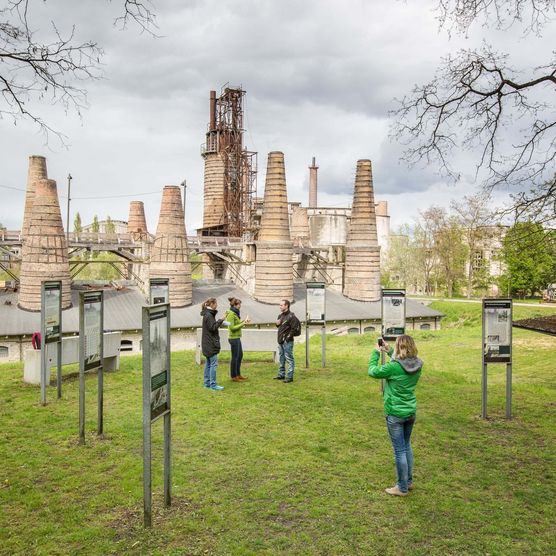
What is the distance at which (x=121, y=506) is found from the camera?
5.82 meters

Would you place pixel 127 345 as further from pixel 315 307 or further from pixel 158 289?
pixel 315 307

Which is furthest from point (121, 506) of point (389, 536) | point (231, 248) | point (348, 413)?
point (231, 248)

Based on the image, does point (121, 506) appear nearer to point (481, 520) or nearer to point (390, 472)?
point (390, 472)

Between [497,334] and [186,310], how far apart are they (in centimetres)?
2096

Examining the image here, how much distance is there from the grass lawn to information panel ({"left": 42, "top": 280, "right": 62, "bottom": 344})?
127 cm

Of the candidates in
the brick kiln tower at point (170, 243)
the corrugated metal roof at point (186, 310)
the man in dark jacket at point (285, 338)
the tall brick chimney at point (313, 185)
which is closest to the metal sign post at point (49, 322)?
the man in dark jacket at point (285, 338)

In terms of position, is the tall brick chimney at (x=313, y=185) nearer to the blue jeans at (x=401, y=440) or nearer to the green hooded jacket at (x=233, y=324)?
the green hooded jacket at (x=233, y=324)

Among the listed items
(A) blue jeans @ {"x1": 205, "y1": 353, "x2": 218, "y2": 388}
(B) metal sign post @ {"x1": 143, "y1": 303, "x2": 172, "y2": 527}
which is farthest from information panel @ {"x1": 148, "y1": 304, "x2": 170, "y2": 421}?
(A) blue jeans @ {"x1": 205, "y1": 353, "x2": 218, "y2": 388}

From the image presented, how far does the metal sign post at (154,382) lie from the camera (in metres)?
5.24

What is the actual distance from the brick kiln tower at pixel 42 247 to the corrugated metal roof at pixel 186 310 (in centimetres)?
119

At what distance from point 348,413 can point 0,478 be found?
5.51 meters

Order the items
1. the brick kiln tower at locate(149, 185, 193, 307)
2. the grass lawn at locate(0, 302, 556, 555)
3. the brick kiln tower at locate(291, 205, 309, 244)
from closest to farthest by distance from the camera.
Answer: the grass lawn at locate(0, 302, 556, 555) < the brick kiln tower at locate(149, 185, 193, 307) < the brick kiln tower at locate(291, 205, 309, 244)

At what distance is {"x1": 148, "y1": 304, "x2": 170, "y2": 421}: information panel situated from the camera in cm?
537

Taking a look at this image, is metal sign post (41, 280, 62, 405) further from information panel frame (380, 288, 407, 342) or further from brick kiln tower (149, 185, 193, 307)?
brick kiln tower (149, 185, 193, 307)
